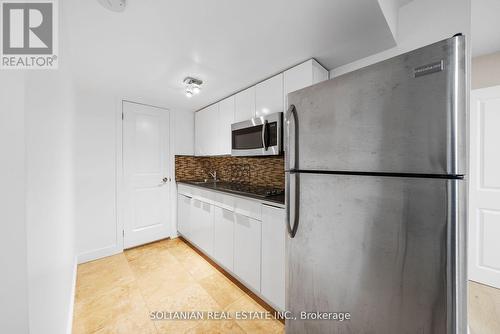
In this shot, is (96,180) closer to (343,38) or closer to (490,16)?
(343,38)

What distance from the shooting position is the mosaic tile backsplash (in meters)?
2.28

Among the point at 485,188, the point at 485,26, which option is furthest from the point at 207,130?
the point at 485,188

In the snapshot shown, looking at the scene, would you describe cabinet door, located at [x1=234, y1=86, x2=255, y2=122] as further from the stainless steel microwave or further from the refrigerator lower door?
the refrigerator lower door

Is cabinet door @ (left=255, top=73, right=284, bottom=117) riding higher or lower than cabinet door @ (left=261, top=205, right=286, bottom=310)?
higher

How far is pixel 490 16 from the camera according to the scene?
1389mm

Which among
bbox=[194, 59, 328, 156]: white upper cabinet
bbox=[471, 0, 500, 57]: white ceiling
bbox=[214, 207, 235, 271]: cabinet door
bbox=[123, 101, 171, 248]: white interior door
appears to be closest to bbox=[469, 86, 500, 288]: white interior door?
bbox=[471, 0, 500, 57]: white ceiling

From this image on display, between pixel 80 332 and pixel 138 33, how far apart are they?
2130mm

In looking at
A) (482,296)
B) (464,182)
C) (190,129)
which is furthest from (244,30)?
(482,296)

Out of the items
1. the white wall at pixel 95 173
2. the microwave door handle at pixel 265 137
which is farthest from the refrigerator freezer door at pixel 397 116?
the white wall at pixel 95 173

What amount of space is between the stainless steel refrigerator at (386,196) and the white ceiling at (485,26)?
1310 mm

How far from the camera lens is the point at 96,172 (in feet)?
8.07

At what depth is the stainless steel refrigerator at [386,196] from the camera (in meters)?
0.65

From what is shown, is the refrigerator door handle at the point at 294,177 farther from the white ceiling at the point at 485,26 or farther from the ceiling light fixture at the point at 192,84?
the white ceiling at the point at 485,26

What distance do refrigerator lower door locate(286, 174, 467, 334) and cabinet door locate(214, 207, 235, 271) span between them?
945 millimetres
